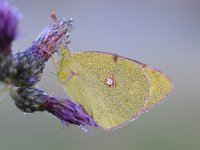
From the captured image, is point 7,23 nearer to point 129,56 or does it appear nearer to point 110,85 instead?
point 110,85

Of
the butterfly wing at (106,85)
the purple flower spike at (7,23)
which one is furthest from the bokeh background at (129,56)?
the butterfly wing at (106,85)

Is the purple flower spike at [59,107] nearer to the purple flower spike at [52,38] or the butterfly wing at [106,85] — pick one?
the butterfly wing at [106,85]

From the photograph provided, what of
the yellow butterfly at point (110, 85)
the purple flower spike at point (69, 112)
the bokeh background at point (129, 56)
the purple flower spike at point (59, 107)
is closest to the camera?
the purple flower spike at point (59, 107)

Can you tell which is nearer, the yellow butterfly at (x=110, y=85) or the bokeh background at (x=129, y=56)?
the yellow butterfly at (x=110, y=85)

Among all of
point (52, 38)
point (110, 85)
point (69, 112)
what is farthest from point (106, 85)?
point (52, 38)

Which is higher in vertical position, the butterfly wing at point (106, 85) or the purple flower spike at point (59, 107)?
the butterfly wing at point (106, 85)

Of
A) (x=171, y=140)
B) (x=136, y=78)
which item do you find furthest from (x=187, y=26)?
(x=136, y=78)

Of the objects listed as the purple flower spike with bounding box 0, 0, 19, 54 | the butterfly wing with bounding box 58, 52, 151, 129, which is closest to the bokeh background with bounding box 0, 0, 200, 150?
the purple flower spike with bounding box 0, 0, 19, 54
